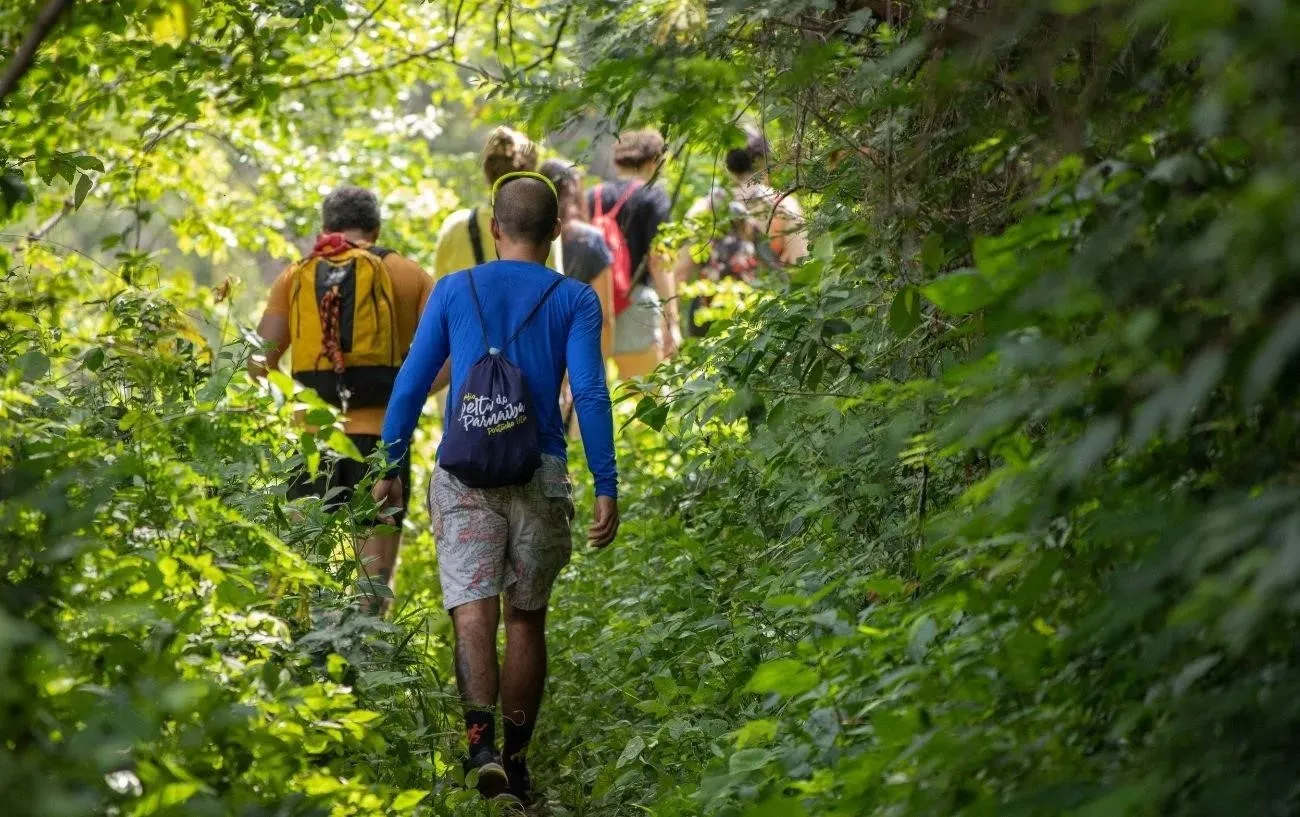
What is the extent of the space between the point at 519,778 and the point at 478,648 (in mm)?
454

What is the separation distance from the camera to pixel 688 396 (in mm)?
5148

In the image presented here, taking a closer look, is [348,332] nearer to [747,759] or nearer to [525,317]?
[525,317]

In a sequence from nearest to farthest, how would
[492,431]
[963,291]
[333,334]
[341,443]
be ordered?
[963,291] → [341,443] → [492,431] → [333,334]

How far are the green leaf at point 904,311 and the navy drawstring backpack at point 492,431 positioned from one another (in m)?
1.56

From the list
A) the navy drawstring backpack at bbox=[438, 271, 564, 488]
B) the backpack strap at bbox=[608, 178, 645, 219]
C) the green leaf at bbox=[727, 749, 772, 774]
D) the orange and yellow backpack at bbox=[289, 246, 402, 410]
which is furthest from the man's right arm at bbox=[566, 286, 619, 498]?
the backpack strap at bbox=[608, 178, 645, 219]

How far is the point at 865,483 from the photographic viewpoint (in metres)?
4.93

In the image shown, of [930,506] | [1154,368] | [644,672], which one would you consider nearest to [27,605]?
[1154,368]

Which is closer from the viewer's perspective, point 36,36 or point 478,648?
point 36,36

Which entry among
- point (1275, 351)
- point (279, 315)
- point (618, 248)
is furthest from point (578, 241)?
point (1275, 351)

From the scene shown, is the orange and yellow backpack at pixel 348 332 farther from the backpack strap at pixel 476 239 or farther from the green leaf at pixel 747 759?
the green leaf at pixel 747 759

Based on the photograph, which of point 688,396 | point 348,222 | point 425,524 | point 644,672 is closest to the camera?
point 688,396

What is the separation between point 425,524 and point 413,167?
14.6 ft

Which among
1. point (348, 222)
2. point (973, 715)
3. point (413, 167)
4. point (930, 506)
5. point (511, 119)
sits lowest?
point (973, 715)

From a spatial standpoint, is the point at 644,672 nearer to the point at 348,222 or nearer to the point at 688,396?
the point at 688,396
